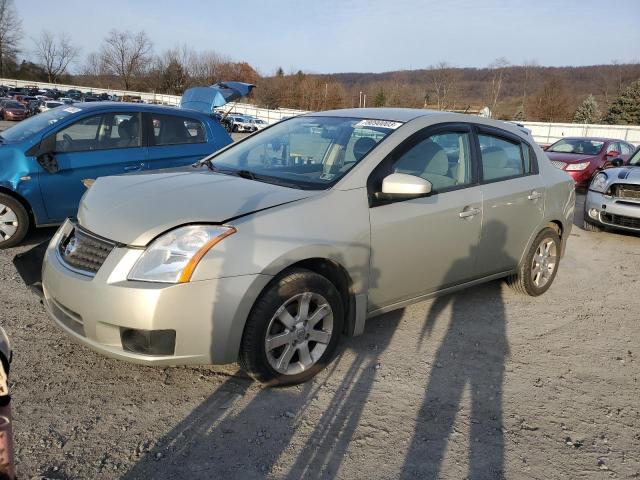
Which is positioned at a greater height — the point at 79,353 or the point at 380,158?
the point at 380,158

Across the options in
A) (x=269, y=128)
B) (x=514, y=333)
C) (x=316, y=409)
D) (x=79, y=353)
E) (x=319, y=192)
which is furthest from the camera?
(x=269, y=128)

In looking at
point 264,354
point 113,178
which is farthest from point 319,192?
point 113,178

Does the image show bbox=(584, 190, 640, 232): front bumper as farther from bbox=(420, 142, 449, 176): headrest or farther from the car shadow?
the car shadow

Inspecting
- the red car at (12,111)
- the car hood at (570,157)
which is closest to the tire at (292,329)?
the car hood at (570,157)

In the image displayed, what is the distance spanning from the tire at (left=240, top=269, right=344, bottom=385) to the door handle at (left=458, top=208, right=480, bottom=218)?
1268mm

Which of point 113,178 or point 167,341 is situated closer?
point 167,341

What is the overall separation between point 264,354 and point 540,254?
321 cm

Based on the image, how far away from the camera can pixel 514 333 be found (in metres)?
4.27

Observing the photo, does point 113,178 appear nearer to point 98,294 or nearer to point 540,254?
point 98,294

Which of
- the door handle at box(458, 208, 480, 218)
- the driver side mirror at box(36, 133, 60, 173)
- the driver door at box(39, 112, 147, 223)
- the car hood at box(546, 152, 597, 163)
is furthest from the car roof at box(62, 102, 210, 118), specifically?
the car hood at box(546, 152, 597, 163)

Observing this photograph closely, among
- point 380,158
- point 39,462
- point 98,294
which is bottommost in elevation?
point 39,462

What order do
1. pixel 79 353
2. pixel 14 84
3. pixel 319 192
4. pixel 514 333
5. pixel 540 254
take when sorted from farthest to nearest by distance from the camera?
pixel 14 84, pixel 540 254, pixel 514 333, pixel 79 353, pixel 319 192

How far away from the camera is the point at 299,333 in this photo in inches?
125

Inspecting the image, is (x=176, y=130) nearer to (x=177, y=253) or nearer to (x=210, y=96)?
(x=177, y=253)
